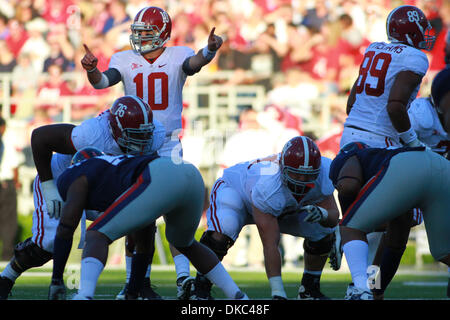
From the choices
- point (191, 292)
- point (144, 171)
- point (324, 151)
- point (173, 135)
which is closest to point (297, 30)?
point (324, 151)

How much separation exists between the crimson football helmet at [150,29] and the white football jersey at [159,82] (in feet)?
0.34

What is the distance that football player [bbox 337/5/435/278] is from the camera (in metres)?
5.79

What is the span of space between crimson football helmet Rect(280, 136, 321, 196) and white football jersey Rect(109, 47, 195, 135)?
123 cm

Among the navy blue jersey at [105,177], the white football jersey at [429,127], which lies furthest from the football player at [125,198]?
the white football jersey at [429,127]

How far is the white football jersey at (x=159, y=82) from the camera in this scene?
22.1ft

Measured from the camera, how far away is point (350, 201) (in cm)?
530

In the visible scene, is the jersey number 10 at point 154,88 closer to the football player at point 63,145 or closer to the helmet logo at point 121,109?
the football player at point 63,145

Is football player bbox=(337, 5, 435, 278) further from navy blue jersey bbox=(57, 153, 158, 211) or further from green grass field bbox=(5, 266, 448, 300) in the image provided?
navy blue jersey bbox=(57, 153, 158, 211)

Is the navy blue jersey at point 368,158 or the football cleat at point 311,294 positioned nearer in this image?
the navy blue jersey at point 368,158

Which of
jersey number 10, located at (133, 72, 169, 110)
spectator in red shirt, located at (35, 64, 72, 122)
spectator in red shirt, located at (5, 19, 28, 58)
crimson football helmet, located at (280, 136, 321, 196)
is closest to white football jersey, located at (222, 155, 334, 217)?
crimson football helmet, located at (280, 136, 321, 196)

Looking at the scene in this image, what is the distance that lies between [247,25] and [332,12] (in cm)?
130

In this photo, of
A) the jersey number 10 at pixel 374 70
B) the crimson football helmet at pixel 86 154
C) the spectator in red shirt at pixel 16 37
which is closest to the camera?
the crimson football helmet at pixel 86 154

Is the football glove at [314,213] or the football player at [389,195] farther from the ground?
the football player at [389,195]

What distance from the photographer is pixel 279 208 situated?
→ 233 inches
